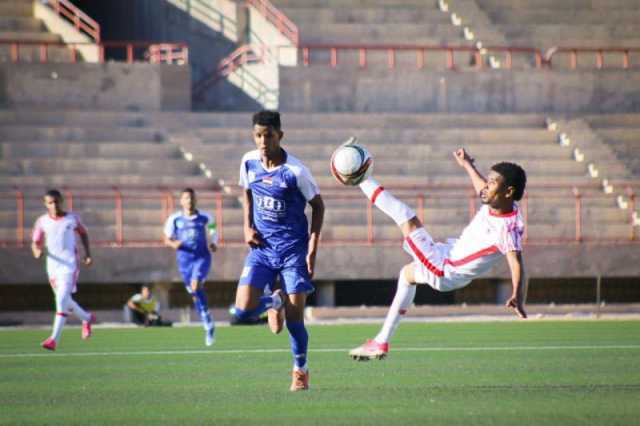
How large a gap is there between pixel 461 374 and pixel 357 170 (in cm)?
220

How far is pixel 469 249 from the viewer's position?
11.1m

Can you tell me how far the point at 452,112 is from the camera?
113ft

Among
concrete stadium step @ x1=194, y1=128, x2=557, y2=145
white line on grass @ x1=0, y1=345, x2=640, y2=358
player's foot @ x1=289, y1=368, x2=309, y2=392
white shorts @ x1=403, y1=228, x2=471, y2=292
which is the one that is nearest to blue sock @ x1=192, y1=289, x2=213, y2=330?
white line on grass @ x1=0, y1=345, x2=640, y2=358

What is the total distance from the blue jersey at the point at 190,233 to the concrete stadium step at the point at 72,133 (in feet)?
38.2

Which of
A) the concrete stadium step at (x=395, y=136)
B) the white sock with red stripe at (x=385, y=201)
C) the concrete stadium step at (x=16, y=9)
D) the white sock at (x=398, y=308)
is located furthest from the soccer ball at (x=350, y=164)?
the concrete stadium step at (x=16, y=9)

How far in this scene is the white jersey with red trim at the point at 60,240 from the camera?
17.6 metres

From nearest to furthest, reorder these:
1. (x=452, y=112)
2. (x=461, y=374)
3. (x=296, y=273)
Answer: (x=296, y=273), (x=461, y=374), (x=452, y=112)

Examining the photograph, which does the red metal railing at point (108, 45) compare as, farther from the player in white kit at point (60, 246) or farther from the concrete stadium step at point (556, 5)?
the player in white kit at point (60, 246)

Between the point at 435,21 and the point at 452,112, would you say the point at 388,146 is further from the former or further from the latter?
the point at 435,21

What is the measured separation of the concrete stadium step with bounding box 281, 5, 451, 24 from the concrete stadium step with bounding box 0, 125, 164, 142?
282 inches

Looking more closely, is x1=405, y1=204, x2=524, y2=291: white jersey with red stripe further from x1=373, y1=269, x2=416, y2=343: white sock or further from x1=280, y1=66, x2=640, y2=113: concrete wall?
x1=280, y1=66, x2=640, y2=113: concrete wall

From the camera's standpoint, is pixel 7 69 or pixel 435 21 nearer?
pixel 7 69

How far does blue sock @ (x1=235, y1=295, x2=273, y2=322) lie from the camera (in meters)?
10.7

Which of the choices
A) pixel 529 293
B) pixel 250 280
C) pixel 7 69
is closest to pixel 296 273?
pixel 250 280
